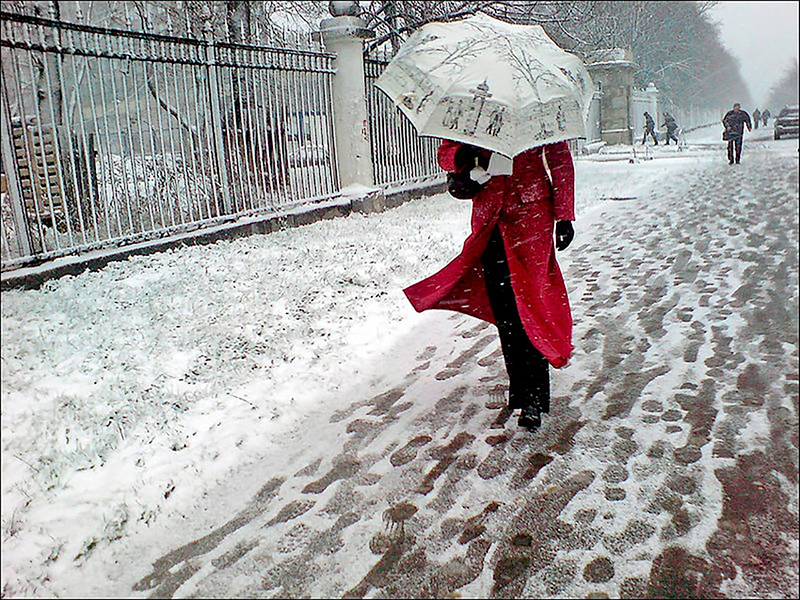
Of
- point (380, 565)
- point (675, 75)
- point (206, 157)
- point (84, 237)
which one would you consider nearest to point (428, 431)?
point (380, 565)

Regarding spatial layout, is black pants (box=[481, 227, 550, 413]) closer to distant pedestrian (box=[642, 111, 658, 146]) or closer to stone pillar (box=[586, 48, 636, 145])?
distant pedestrian (box=[642, 111, 658, 146])

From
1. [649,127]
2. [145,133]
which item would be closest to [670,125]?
[649,127]

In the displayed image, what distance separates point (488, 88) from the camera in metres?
2.98

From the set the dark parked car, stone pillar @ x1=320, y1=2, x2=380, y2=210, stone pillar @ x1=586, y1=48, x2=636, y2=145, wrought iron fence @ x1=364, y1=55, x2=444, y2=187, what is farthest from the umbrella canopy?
wrought iron fence @ x1=364, y1=55, x2=444, y2=187

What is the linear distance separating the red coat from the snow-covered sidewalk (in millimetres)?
527

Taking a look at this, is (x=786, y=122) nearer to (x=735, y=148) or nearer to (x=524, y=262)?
(x=735, y=148)

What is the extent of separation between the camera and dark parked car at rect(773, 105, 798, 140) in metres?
1.68

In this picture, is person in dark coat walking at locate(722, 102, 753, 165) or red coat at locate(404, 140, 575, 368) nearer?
person in dark coat walking at locate(722, 102, 753, 165)

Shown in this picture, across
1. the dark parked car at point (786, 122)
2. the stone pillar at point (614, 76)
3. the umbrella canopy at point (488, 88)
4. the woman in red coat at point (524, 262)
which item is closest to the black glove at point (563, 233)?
the woman in red coat at point (524, 262)

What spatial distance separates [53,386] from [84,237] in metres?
3.75

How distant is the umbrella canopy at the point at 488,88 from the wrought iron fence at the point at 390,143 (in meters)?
7.55

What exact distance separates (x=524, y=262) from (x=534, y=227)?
178 mm

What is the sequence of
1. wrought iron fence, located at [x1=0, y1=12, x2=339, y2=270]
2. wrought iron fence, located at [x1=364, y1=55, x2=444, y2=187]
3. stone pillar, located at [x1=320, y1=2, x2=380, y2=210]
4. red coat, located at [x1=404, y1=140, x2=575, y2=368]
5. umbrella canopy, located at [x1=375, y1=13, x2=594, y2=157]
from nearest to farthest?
1. umbrella canopy, located at [x1=375, y1=13, x2=594, y2=157]
2. red coat, located at [x1=404, y1=140, x2=575, y2=368]
3. wrought iron fence, located at [x1=0, y1=12, x2=339, y2=270]
4. stone pillar, located at [x1=320, y1=2, x2=380, y2=210]
5. wrought iron fence, located at [x1=364, y1=55, x2=444, y2=187]

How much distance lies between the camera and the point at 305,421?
3.73 metres
